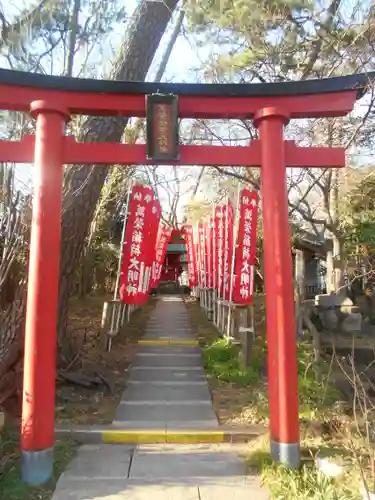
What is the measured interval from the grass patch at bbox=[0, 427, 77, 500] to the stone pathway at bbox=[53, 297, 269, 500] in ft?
0.32

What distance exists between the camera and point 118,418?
5648 mm

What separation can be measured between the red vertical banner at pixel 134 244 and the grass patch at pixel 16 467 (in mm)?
4158

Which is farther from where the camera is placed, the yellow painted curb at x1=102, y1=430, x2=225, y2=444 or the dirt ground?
the dirt ground

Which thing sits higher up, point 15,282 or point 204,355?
point 15,282

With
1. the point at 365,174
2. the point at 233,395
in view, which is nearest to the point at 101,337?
the point at 233,395

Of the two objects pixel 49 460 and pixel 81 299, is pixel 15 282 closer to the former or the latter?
pixel 49 460

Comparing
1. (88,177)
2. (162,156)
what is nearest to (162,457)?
(162,156)

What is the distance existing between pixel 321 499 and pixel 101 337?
599 cm

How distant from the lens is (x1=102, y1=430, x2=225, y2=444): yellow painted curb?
5.05 m

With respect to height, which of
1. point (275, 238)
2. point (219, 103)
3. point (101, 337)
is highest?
point (219, 103)

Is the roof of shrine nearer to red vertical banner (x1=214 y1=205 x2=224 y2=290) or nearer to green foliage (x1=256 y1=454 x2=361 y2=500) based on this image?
green foliage (x1=256 y1=454 x2=361 y2=500)

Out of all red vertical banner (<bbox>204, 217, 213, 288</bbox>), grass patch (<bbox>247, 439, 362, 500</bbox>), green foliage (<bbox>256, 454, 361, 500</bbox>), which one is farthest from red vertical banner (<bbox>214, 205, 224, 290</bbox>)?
green foliage (<bbox>256, 454, 361, 500</bbox>)

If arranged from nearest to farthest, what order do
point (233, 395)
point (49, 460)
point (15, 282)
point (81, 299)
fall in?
point (49, 460)
point (15, 282)
point (233, 395)
point (81, 299)

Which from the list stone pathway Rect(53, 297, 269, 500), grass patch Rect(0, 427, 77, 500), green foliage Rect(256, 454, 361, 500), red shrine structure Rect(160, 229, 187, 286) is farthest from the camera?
red shrine structure Rect(160, 229, 187, 286)
